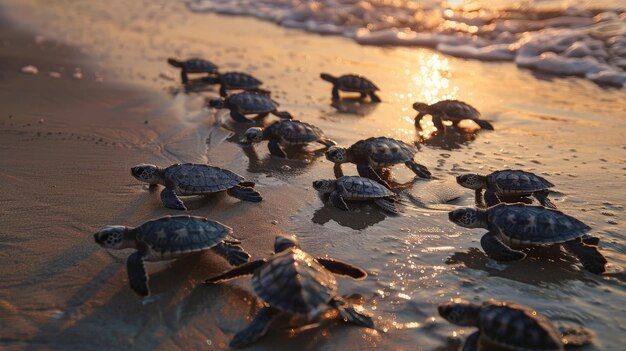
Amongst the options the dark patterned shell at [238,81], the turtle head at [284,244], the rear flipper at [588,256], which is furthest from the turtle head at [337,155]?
the dark patterned shell at [238,81]

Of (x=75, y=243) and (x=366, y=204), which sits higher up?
(x=366, y=204)

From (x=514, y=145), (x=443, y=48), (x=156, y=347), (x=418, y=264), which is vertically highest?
(x=443, y=48)

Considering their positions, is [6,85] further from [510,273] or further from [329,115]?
[510,273]

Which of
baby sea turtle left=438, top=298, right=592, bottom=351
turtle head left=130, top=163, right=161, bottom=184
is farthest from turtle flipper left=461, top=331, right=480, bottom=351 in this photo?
turtle head left=130, top=163, right=161, bottom=184

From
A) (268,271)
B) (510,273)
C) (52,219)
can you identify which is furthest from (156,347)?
(510,273)

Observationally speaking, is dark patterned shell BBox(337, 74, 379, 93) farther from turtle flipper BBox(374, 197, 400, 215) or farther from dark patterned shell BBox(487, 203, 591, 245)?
dark patterned shell BBox(487, 203, 591, 245)

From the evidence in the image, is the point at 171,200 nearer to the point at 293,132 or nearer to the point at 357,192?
the point at 357,192

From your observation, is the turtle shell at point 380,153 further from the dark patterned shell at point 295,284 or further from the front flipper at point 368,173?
the dark patterned shell at point 295,284

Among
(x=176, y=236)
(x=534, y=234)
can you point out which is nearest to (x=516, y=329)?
(x=534, y=234)
